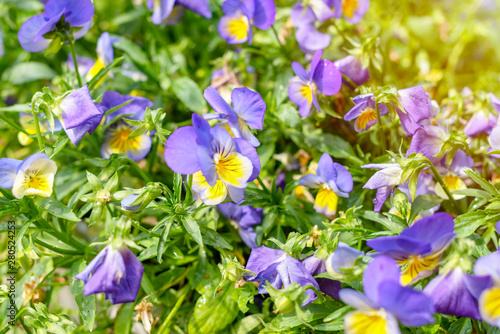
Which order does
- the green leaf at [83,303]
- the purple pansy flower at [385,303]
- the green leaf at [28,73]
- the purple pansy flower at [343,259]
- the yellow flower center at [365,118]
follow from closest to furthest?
the purple pansy flower at [385,303] → the purple pansy flower at [343,259] → the green leaf at [83,303] → the yellow flower center at [365,118] → the green leaf at [28,73]

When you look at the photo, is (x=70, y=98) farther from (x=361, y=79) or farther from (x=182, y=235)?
(x=361, y=79)

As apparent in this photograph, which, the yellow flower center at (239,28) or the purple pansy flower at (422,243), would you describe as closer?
the purple pansy flower at (422,243)

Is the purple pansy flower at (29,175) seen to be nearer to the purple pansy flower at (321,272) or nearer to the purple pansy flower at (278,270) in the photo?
the purple pansy flower at (278,270)

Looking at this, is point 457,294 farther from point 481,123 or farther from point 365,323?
point 481,123

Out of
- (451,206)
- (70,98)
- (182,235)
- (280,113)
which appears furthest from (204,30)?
(451,206)

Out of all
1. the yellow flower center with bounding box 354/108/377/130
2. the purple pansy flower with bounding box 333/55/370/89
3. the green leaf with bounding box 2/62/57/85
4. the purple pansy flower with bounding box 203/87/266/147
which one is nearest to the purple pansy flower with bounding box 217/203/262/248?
the purple pansy flower with bounding box 203/87/266/147

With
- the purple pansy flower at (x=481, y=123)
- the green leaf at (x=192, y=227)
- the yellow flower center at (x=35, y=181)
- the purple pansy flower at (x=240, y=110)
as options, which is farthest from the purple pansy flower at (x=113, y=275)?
the purple pansy flower at (x=481, y=123)

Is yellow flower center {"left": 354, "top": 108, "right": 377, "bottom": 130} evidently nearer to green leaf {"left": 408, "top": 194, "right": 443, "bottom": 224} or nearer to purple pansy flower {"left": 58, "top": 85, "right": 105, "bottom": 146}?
green leaf {"left": 408, "top": 194, "right": 443, "bottom": 224}
